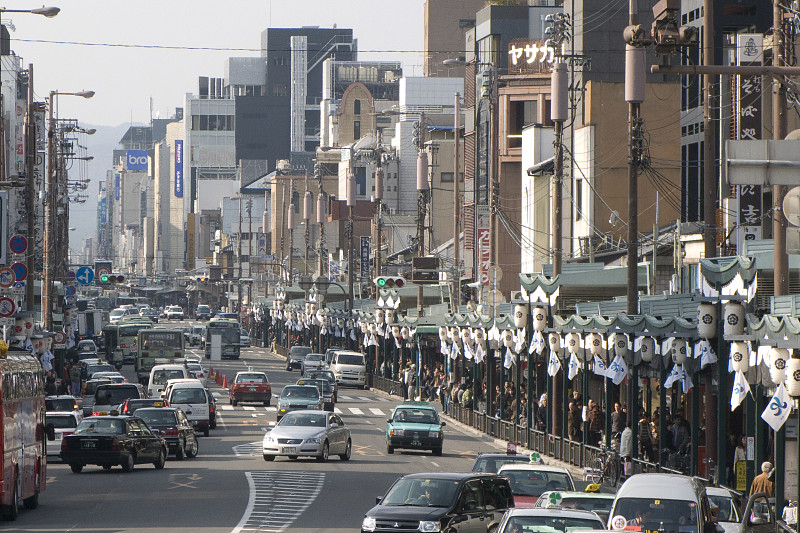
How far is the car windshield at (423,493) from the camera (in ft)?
69.2

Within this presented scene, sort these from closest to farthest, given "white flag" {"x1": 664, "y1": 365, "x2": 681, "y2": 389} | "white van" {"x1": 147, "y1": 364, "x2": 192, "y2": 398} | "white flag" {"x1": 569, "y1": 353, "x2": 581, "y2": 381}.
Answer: "white flag" {"x1": 664, "y1": 365, "x2": 681, "y2": 389}
"white flag" {"x1": 569, "y1": 353, "x2": 581, "y2": 381}
"white van" {"x1": 147, "y1": 364, "x2": 192, "y2": 398}

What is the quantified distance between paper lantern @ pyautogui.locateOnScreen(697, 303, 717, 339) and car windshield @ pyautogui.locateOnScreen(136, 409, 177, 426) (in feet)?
53.4

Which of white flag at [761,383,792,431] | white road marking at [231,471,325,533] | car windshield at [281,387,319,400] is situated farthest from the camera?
car windshield at [281,387,319,400]

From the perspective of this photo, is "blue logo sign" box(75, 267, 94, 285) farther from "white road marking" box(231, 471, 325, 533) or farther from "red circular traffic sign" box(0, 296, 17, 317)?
"white road marking" box(231, 471, 325, 533)

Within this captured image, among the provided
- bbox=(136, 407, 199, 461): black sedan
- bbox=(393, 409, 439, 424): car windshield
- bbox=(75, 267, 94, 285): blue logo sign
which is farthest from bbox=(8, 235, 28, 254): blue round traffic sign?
bbox=(75, 267, 94, 285): blue logo sign

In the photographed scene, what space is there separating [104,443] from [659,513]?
61.9 feet

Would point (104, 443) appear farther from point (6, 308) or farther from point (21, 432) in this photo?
point (21, 432)

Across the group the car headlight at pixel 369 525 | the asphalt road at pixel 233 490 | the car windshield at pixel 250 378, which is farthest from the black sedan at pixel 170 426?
the car windshield at pixel 250 378

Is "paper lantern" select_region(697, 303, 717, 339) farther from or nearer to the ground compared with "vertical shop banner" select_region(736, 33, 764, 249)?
nearer to the ground

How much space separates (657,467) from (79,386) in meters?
43.9

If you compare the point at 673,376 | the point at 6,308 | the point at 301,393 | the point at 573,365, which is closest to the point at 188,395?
the point at 301,393

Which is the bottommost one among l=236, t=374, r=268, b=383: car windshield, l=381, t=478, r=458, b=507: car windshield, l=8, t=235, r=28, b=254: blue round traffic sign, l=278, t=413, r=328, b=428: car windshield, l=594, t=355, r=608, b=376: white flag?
l=236, t=374, r=268, b=383: car windshield

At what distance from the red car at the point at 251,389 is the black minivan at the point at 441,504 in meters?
42.6

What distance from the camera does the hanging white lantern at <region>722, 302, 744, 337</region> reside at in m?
27.1
